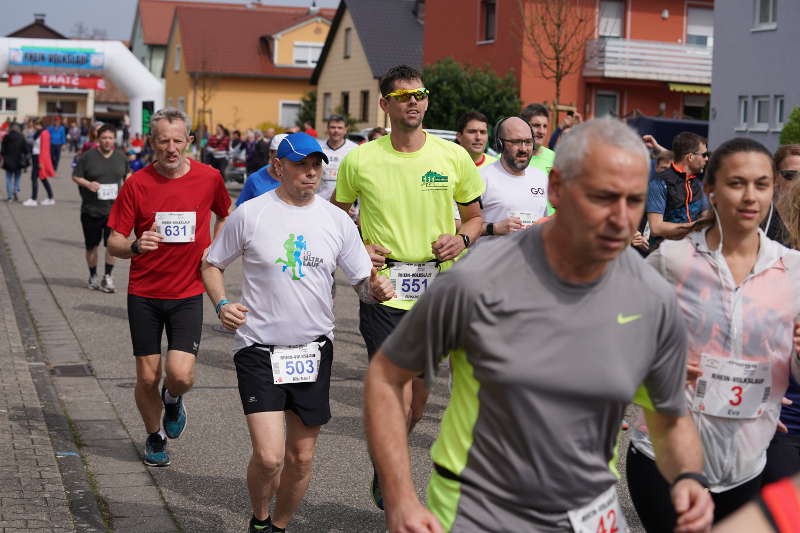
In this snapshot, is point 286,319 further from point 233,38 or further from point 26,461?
point 233,38

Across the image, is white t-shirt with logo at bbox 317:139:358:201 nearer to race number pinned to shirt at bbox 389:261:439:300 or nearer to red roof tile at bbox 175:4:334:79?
race number pinned to shirt at bbox 389:261:439:300

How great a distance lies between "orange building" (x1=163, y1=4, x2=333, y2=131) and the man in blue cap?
67.1 meters

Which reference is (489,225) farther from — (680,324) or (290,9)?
(290,9)

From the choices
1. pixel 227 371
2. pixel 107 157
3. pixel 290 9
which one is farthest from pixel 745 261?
pixel 290 9

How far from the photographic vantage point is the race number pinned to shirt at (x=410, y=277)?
21.3 feet

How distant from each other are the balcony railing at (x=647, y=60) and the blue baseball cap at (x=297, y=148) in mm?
36189

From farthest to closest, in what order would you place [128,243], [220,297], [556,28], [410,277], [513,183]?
[556,28] < [513,183] < [128,243] < [410,277] < [220,297]

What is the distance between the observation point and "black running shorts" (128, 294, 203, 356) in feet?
23.5

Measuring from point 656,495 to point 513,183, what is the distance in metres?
4.71

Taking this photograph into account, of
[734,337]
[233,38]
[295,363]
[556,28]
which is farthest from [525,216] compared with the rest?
[233,38]

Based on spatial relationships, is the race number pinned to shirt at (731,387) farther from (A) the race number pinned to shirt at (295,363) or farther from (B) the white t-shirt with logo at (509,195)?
(B) the white t-shirt with logo at (509,195)

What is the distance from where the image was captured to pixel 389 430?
310 centimetres

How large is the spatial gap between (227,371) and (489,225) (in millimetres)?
3186

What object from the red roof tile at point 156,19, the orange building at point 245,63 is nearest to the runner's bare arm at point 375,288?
the orange building at point 245,63
